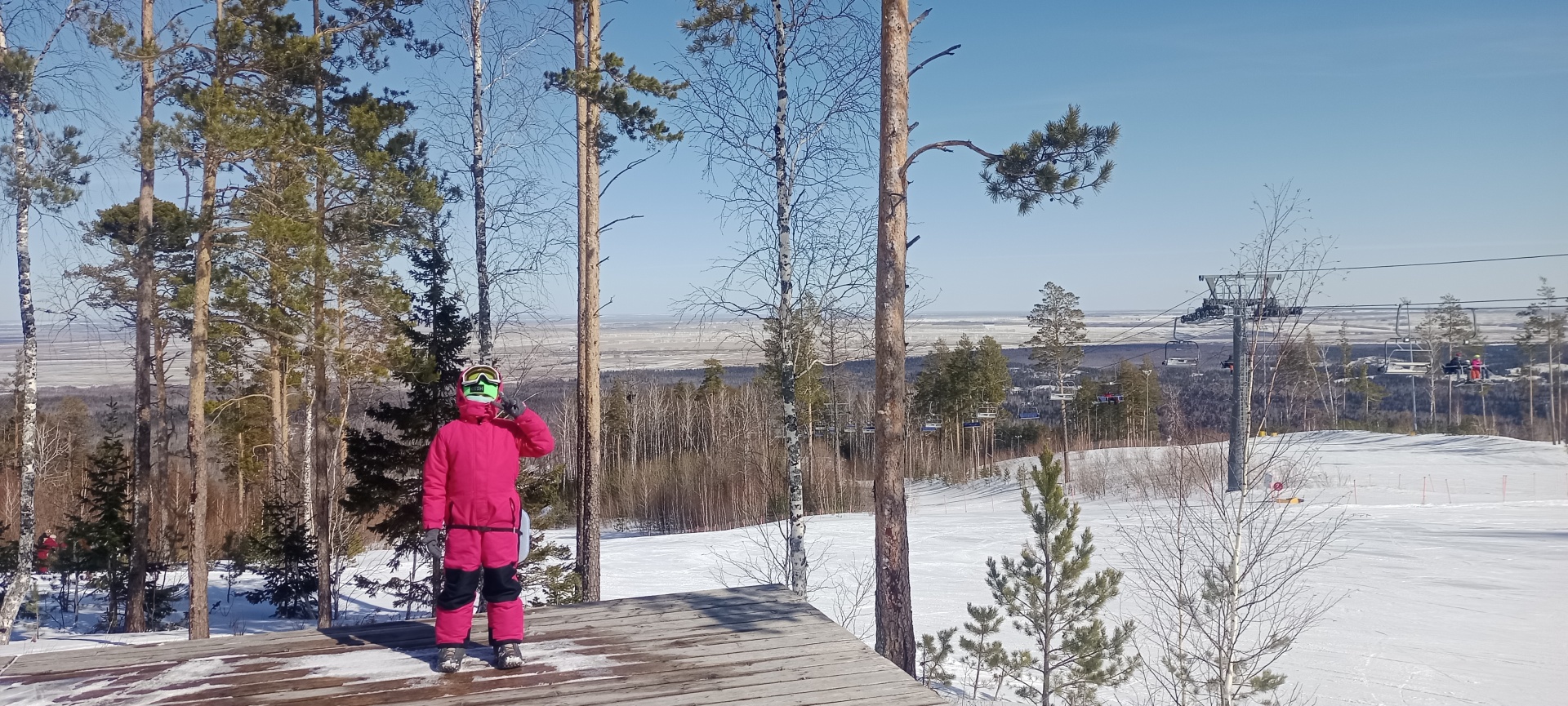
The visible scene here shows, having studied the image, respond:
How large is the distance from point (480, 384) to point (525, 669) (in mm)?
1674

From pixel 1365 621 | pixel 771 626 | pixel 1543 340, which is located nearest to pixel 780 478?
pixel 1365 621

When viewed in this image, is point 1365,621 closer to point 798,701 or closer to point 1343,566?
point 1343,566

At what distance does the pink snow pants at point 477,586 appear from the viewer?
5.05 meters

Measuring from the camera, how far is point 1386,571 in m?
20.4

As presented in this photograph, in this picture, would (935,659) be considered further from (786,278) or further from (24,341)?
(24,341)

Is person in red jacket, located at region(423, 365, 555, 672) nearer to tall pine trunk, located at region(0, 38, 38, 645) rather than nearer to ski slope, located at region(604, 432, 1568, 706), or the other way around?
ski slope, located at region(604, 432, 1568, 706)

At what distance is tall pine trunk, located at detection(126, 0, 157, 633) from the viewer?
38.2 ft

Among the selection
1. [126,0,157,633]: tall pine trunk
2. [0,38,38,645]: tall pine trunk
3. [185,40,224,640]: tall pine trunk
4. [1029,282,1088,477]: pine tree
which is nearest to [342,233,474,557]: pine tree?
[185,40,224,640]: tall pine trunk

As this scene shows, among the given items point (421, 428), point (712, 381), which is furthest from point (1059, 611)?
point (712, 381)

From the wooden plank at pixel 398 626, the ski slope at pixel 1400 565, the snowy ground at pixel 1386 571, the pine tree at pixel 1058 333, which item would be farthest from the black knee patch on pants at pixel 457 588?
the pine tree at pixel 1058 333

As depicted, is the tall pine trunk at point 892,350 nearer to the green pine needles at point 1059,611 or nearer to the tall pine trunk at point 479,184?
the green pine needles at point 1059,611

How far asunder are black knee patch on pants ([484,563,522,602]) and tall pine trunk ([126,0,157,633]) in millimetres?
9096

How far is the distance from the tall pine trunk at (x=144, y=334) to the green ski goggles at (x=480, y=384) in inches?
336

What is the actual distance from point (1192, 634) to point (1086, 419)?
4141cm
